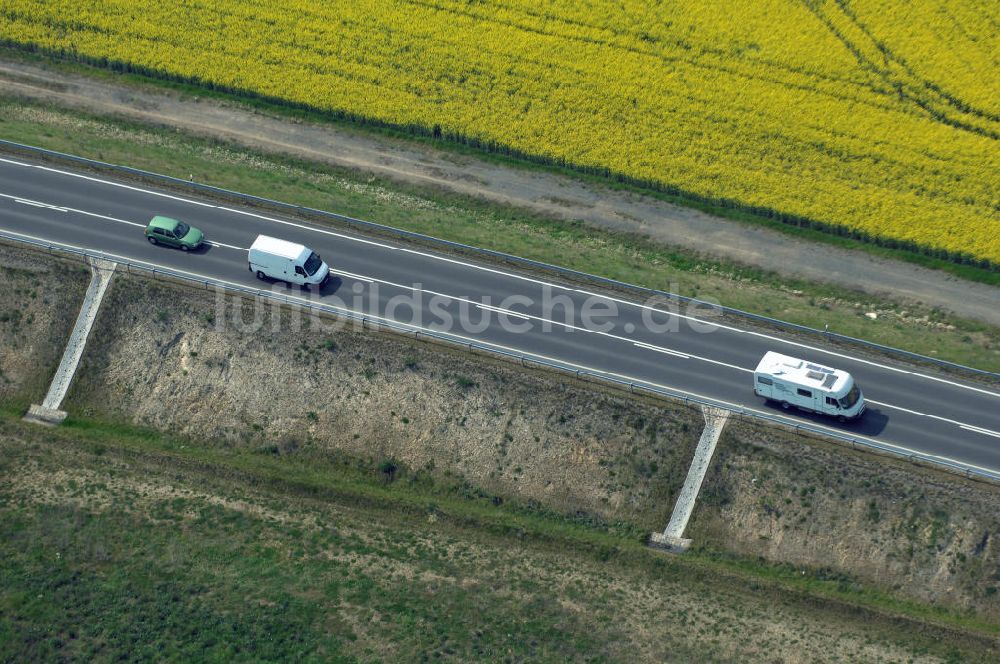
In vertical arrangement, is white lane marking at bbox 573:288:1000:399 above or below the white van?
above

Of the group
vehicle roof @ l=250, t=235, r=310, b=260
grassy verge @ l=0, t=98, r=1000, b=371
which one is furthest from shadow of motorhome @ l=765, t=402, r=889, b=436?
vehicle roof @ l=250, t=235, r=310, b=260

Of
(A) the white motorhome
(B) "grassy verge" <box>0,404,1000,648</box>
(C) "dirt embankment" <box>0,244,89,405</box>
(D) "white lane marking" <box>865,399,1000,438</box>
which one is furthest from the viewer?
(C) "dirt embankment" <box>0,244,89,405</box>

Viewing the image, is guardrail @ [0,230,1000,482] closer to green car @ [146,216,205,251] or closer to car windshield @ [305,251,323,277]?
car windshield @ [305,251,323,277]

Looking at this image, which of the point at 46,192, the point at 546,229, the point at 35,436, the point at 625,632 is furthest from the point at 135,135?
the point at 625,632

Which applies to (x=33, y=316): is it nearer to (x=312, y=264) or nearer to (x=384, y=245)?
(x=312, y=264)

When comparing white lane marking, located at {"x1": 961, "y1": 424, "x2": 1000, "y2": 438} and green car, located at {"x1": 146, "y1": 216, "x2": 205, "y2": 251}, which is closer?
white lane marking, located at {"x1": 961, "y1": 424, "x2": 1000, "y2": 438}

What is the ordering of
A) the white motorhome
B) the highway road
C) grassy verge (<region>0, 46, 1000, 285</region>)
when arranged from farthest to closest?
grassy verge (<region>0, 46, 1000, 285</region>) < the highway road < the white motorhome

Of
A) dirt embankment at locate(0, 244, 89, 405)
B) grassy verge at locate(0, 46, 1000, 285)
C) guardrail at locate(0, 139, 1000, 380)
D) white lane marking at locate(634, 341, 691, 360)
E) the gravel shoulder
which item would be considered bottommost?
dirt embankment at locate(0, 244, 89, 405)
